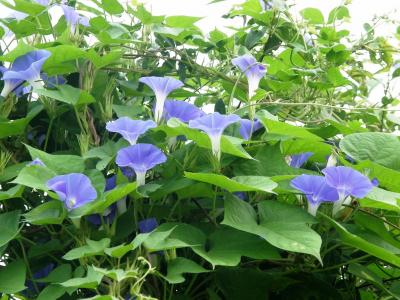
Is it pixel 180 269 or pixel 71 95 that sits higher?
pixel 71 95

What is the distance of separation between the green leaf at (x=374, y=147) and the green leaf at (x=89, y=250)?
0.37 m

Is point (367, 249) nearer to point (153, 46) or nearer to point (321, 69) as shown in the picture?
point (321, 69)

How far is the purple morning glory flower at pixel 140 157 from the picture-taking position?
0.86m

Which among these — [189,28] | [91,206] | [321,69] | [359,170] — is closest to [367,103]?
[321,69]

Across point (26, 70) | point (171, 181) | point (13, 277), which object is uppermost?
point (26, 70)

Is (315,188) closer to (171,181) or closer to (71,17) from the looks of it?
(171,181)

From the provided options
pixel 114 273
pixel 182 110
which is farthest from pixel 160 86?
pixel 114 273

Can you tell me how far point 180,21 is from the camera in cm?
116

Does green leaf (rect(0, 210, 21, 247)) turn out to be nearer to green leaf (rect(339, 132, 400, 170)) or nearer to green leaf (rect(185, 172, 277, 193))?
green leaf (rect(185, 172, 277, 193))

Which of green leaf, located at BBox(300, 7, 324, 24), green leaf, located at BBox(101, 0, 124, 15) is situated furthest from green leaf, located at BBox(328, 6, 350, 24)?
green leaf, located at BBox(101, 0, 124, 15)

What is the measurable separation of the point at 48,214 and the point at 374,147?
0.47 m

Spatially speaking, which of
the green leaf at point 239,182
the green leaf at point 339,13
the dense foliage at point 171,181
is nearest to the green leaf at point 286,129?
the dense foliage at point 171,181

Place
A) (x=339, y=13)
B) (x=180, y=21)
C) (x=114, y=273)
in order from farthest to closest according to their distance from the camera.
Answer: (x=339, y=13) < (x=180, y=21) < (x=114, y=273)

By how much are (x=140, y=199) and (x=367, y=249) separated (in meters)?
0.31
